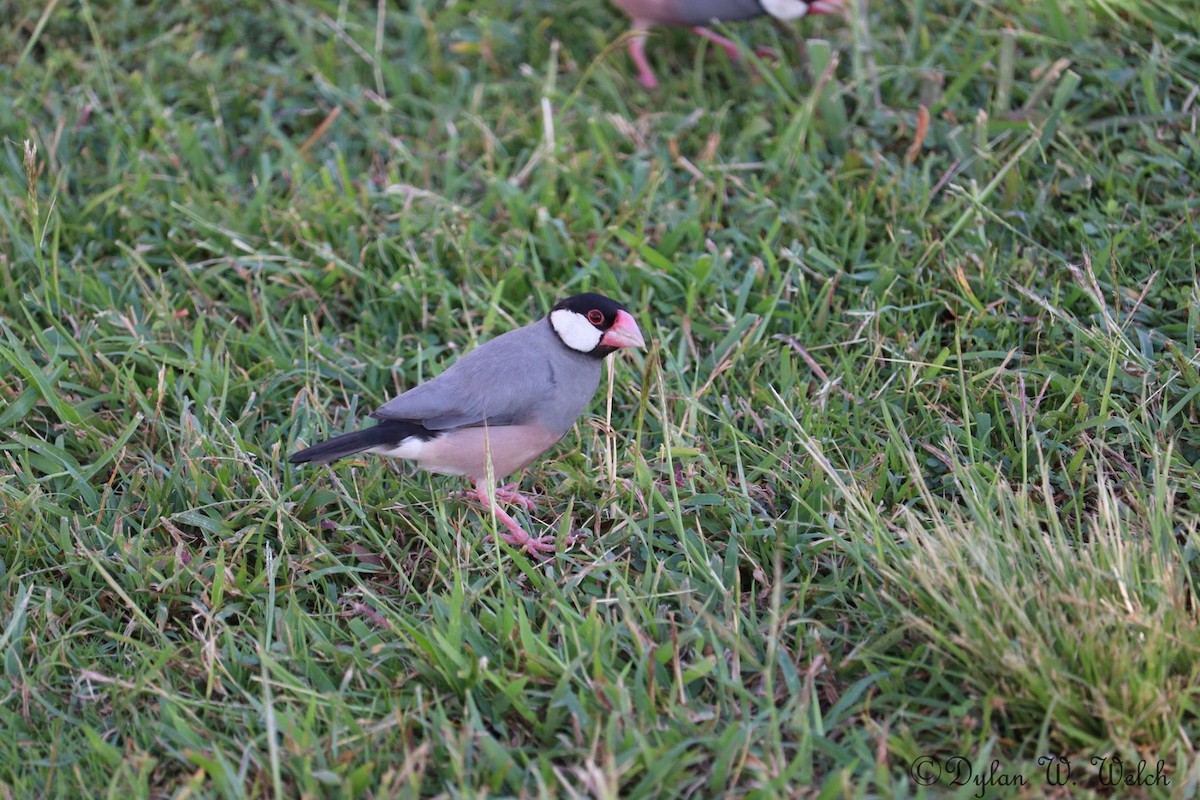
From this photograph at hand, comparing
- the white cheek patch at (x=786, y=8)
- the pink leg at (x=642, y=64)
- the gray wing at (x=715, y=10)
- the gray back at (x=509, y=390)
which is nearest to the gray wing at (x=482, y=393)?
the gray back at (x=509, y=390)

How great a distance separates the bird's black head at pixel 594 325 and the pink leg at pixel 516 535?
1.73 ft

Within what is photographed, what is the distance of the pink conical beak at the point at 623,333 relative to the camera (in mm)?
3451

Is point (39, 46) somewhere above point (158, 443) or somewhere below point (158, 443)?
above

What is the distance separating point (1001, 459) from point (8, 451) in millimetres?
3065

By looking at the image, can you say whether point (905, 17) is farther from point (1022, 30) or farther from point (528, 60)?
point (528, 60)

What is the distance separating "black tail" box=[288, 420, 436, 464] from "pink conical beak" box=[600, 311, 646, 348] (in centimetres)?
62

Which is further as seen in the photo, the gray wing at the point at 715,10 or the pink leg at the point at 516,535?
the gray wing at the point at 715,10

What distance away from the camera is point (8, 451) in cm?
358

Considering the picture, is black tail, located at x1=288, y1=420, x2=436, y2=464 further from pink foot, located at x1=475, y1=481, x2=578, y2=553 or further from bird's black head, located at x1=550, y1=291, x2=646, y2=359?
bird's black head, located at x1=550, y1=291, x2=646, y2=359

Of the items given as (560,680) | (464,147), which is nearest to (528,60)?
(464,147)

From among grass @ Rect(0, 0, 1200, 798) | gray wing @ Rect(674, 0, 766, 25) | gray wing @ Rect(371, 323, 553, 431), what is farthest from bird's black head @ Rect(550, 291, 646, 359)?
gray wing @ Rect(674, 0, 766, 25)

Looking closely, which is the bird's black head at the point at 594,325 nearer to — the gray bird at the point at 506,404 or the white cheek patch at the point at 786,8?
the gray bird at the point at 506,404

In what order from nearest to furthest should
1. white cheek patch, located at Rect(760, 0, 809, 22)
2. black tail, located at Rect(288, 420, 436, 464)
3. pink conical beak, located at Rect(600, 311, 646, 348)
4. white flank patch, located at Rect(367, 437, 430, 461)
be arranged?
1. black tail, located at Rect(288, 420, 436, 464)
2. white flank patch, located at Rect(367, 437, 430, 461)
3. pink conical beak, located at Rect(600, 311, 646, 348)
4. white cheek patch, located at Rect(760, 0, 809, 22)

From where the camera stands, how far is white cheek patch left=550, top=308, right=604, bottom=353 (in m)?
3.50
